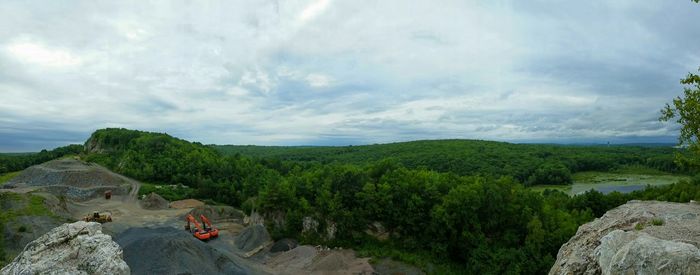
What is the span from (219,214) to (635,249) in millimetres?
58463

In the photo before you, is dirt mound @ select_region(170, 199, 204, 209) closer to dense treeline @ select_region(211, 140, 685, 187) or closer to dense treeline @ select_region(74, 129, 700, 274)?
dense treeline @ select_region(74, 129, 700, 274)

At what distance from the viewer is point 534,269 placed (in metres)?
31.4

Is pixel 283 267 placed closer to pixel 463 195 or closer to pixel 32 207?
pixel 463 195

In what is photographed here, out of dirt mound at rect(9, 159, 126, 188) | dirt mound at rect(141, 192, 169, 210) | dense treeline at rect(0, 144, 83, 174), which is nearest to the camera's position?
dirt mound at rect(141, 192, 169, 210)

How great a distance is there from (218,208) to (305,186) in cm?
2188

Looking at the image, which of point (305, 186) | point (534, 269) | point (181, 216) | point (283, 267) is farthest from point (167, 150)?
point (534, 269)

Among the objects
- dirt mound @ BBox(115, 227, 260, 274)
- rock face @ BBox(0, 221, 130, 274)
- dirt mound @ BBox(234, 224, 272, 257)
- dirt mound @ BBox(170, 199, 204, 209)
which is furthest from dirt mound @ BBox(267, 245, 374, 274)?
dirt mound @ BBox(170, 199, 204, 209)

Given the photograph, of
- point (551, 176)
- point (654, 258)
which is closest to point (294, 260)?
point (654, 258)

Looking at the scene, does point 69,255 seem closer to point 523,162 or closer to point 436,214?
point 436,214

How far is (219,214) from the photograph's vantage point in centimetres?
5912

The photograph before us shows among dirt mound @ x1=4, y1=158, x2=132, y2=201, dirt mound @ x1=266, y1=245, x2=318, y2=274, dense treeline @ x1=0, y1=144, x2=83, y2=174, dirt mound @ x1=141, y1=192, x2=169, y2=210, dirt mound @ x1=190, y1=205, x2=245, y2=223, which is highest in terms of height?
dense treeline @ x1=0, y1=144, x2=83, y2=174

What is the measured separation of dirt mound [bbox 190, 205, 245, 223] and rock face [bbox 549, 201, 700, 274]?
53.7 metres

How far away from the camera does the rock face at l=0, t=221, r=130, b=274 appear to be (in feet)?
39.1

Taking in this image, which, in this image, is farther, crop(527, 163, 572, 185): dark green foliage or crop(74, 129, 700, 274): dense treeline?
crop(527, 163, 572, 185): dark green foliage
